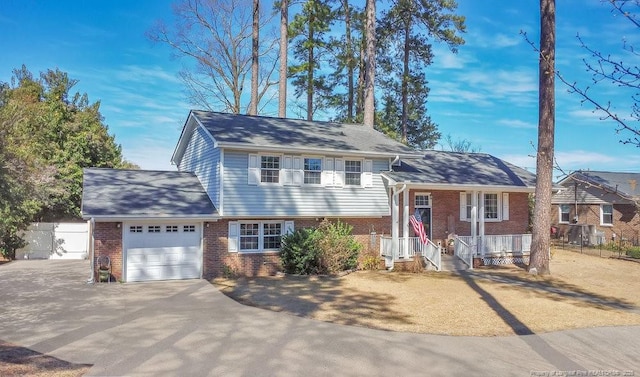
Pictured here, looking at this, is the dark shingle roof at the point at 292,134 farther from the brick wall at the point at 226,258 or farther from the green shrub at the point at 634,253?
the green shrub at the point at 634,253

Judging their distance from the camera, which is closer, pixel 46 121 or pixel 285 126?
pixel 285 126

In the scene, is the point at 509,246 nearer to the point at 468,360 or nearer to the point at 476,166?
the point at 476,166

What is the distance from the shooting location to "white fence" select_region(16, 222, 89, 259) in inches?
885

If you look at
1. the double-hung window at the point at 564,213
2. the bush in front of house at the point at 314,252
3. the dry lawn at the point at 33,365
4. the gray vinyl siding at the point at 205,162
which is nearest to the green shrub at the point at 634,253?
the double-hung window at the point at 564,213

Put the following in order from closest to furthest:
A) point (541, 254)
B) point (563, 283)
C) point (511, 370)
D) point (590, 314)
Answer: point (511, 370)
point (590, 314)
point (563, 283)
point (541, 254)

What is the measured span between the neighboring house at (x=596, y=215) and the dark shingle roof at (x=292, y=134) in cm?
1393

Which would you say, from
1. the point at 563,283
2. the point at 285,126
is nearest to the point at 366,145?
the point at 285,126

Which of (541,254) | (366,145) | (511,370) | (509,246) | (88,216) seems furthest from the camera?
(509,246)

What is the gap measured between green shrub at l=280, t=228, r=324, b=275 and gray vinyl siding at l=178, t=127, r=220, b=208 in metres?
2.97

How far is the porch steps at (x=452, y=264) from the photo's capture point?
61.3 feet

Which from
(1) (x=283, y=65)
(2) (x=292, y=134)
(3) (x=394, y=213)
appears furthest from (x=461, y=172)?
(1) (x=283, y=65)

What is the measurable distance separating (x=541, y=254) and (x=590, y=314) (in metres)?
6.42

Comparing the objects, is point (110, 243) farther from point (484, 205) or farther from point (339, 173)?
point (484, 205)

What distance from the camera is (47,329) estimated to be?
9.28 meters
